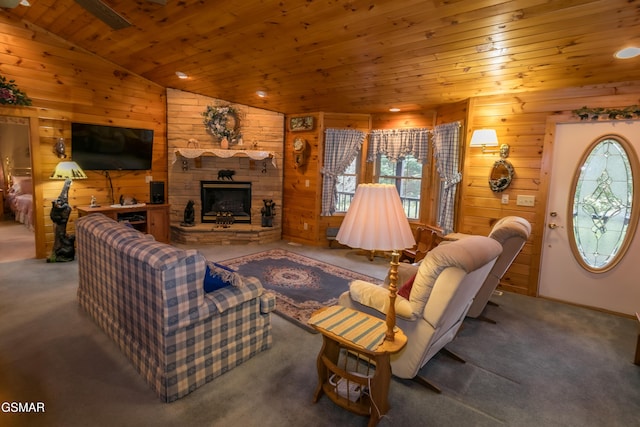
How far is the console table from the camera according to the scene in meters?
5.10

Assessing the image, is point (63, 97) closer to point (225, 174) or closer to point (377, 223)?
point (225, 174)

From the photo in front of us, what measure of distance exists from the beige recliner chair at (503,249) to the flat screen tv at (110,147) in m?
5.28

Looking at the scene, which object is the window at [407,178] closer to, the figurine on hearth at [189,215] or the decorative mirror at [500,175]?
the decorative mirror at [500,175]

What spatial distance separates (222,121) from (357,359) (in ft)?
16.9

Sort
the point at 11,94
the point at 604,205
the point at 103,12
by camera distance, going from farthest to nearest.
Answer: the point at 11,94 → the point at 604,205 → the point at 103,12

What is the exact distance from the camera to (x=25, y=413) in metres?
1.98

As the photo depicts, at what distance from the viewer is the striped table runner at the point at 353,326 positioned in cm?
186

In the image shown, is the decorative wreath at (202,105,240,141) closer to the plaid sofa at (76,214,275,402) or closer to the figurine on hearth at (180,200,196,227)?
the figurine on hearth at (180,200,196,227)

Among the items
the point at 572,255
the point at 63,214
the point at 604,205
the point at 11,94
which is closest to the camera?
the point at 604,205

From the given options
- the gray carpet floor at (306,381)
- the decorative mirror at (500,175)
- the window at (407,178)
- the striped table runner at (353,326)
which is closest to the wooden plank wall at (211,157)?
the window at (407,178)

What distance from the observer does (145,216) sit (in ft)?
18.1

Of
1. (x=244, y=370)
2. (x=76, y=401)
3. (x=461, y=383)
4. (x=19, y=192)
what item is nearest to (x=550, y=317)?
(x=461, y=383)

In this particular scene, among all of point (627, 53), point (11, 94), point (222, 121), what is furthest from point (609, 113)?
point (11, 94)

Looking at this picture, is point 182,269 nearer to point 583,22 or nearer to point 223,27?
point 223,27
